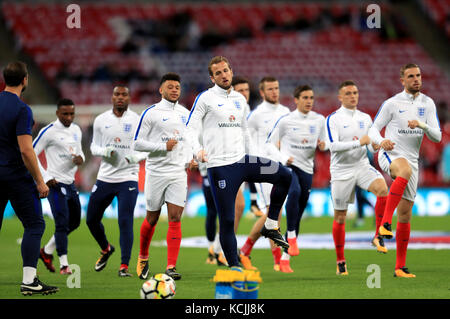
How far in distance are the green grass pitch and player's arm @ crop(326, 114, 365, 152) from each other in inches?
67.0

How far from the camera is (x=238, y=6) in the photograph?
3222 centimetres

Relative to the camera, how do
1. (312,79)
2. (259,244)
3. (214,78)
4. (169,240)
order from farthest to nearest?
(312,79), (259,244), (169,240), (214,78)

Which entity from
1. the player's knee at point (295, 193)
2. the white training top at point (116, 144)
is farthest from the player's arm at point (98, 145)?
the player's knee at point (295, 193)

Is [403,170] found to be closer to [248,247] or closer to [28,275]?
[248,247]

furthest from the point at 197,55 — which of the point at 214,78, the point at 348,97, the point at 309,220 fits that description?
the point at 214,78

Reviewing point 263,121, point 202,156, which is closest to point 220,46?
point 263,121

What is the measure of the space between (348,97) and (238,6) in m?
22.4

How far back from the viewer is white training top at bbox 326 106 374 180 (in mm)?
10195

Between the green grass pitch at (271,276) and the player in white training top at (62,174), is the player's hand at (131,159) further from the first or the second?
the green grass pitch at (271,276)

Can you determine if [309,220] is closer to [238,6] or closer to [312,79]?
[312,79]

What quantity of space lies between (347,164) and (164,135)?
8.61ft

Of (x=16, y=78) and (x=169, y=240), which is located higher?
(x=16, y=78)

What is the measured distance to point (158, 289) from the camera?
23.8 feet

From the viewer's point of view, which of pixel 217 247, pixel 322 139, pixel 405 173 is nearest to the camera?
pixel 405 173
